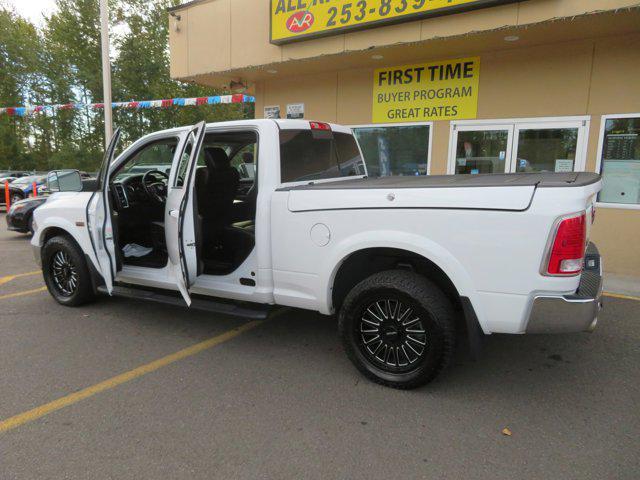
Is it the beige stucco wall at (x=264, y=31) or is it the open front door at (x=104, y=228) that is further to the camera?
the beige stucco wall at (x=264, y=31)

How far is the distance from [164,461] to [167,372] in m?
1.13

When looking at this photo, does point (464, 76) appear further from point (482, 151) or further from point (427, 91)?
point (482, 151)

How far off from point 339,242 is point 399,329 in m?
0.76

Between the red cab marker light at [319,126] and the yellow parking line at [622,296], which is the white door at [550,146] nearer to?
the yellow parking line at [622,296]

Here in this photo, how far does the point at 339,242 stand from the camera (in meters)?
3.36

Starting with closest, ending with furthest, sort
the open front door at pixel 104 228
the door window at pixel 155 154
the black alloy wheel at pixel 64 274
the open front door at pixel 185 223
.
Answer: the open front door at pixel 185 223 < the open front door at pixel 104 228 < the door window at pixel 155 154 < the black alloy wheel at pixel 64 274

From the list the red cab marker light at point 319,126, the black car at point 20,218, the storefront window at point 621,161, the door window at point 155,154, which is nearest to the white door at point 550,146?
the storefront window at point 621,161

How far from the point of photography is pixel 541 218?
8.55 ft

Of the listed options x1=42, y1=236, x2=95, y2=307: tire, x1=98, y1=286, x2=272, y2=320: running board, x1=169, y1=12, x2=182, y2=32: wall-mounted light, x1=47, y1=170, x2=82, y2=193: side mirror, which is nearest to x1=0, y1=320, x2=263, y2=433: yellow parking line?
x1=98, y1=286, x2=272, y2=320: running board

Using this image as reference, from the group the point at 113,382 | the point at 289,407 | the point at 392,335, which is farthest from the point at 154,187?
the point at 392,335

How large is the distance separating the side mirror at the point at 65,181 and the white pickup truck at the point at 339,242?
0.01 meters

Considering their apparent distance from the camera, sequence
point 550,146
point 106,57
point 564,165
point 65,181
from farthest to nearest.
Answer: point 106,57, point 550,146, point 564,165, point 65,181

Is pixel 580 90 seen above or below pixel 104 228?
above

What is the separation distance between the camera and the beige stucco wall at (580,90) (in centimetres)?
648
